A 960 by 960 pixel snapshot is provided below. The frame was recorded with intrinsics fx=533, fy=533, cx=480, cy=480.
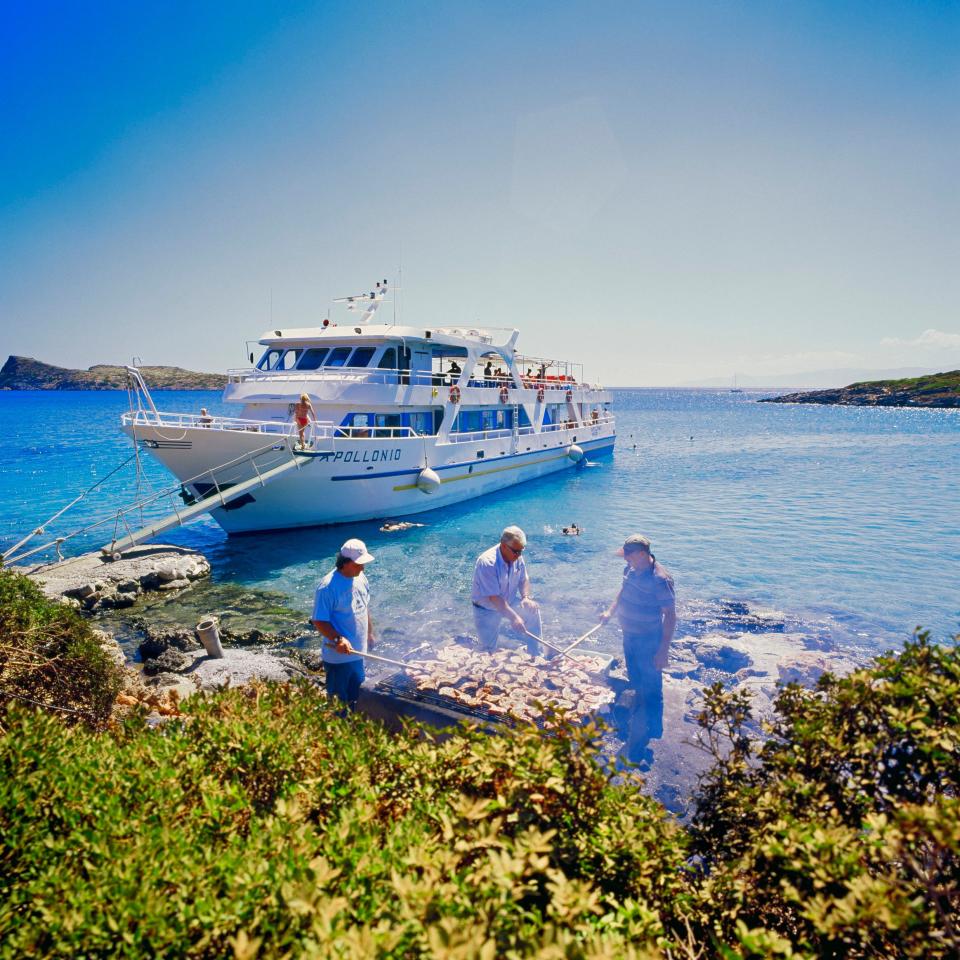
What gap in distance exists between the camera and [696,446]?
159 ft

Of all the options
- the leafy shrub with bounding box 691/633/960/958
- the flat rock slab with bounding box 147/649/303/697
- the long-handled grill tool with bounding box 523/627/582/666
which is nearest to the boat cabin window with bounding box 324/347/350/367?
the flat rock slab with bounding box 147/649/303/697

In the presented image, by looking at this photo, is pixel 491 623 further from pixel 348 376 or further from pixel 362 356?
pixel 362 356

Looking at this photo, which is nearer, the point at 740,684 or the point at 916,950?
the point at 916,950

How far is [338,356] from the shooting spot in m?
18.0

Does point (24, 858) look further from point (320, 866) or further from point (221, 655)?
point (221, 655)

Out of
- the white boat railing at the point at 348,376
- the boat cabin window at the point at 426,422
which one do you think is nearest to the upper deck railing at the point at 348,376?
the white boat railing at the point at 348,376

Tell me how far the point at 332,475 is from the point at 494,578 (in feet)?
35.7

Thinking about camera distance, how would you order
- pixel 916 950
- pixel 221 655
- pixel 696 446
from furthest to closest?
pixel 696 446, pixel 221 655, pixel 916 950

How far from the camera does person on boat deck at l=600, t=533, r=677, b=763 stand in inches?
219

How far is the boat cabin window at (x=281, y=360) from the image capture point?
1862 cm

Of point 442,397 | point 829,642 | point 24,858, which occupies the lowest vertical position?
point 829,642

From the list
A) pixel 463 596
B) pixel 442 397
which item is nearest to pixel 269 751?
pixel 463 596

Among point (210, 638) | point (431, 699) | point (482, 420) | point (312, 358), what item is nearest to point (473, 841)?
point (431, 699)

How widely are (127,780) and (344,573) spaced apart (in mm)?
2763
